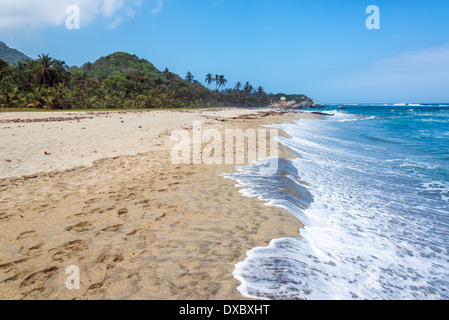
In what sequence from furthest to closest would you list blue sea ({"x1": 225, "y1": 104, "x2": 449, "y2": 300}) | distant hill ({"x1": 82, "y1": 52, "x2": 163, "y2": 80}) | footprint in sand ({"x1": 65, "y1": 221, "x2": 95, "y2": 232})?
distant hill ({"x1": 82, "y1": 52, "x2": 163, "y2": 80}), footprint in sand ({"x1": 65, "y1": 221, "x2": 95, "y2": 232}), blue sea ({"x1": 225, "y1": 104, "x2": 449, "y2": 300})

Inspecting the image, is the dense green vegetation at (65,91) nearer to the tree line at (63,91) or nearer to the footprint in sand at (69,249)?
the tree line at (63,91)

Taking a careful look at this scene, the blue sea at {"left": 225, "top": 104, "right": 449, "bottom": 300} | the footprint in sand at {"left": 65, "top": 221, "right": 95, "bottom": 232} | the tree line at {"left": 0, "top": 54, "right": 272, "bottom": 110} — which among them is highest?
the tree line at {"left": 0, "top": 54, "right": 272, "bottom": 110}

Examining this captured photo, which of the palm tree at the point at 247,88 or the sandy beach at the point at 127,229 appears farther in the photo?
Answer: the palm tree at the point at 247,88

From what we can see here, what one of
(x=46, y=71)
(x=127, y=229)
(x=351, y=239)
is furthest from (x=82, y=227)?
(x=46, y=71)

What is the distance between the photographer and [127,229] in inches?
144

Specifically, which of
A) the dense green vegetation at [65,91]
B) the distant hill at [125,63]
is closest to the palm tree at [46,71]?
the dense green vegetation at [65,91]

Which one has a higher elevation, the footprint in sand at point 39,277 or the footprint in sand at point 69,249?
the footprint in sand at point 69,249

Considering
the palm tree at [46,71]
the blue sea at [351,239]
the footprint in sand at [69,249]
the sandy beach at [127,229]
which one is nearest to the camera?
the sandy beach at [127,229]

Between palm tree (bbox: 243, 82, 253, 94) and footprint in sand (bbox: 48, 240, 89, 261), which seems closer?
footprint in sand (bbox: 48, 240, 89, 261)

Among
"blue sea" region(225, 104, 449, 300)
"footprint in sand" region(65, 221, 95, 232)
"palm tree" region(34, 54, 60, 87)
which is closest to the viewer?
"blue sea" region(225, 104, 449, 300)

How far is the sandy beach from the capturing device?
2.51 m

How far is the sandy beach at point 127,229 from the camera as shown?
251 centimetres

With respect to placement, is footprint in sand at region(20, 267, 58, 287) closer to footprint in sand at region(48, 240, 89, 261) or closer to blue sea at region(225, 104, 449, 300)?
footprint in sand at region(48, 240, 89, 261)

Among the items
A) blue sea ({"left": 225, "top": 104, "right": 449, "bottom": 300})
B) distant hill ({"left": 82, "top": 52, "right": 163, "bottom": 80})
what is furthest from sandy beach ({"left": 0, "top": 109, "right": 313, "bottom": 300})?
distant hill ({"left": 82, "top": 52, "right": 163, "bottom": 80})
